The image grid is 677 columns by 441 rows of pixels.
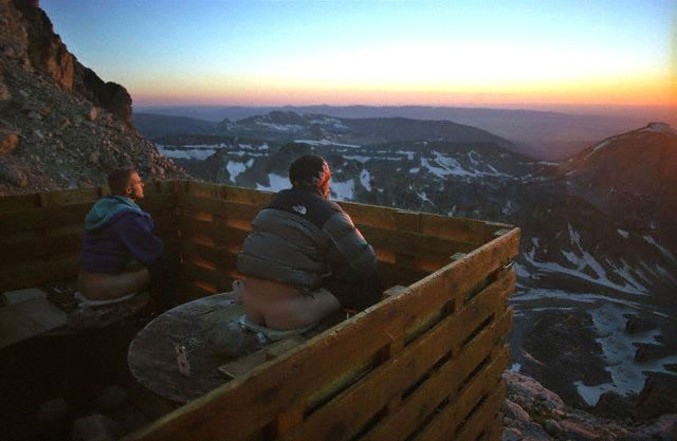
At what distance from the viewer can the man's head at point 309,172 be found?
13.0ft

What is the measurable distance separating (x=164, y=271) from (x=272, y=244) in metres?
2.35

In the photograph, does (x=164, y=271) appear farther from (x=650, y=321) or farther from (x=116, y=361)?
(x=650, y=321)

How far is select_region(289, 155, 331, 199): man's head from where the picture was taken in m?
3.96

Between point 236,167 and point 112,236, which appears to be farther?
point 236,167

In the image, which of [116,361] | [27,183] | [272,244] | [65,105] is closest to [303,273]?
[272,244]

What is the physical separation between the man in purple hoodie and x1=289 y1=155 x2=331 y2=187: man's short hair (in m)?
2.06

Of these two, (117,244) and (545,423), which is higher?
(117,244)

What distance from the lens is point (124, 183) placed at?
16.4 ft

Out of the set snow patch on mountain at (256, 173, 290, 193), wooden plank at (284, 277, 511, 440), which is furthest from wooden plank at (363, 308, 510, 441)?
snow patch on mountain at (256, 173, 290, 193)

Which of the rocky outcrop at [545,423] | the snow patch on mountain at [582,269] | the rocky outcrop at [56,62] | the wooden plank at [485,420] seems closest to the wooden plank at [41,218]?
the wooden plank at [485,420]

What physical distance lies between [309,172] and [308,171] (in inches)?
0.5

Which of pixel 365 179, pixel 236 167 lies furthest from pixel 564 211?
pixel 236 167

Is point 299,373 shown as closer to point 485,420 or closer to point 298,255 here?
point 298,255

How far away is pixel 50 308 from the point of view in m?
5.02
